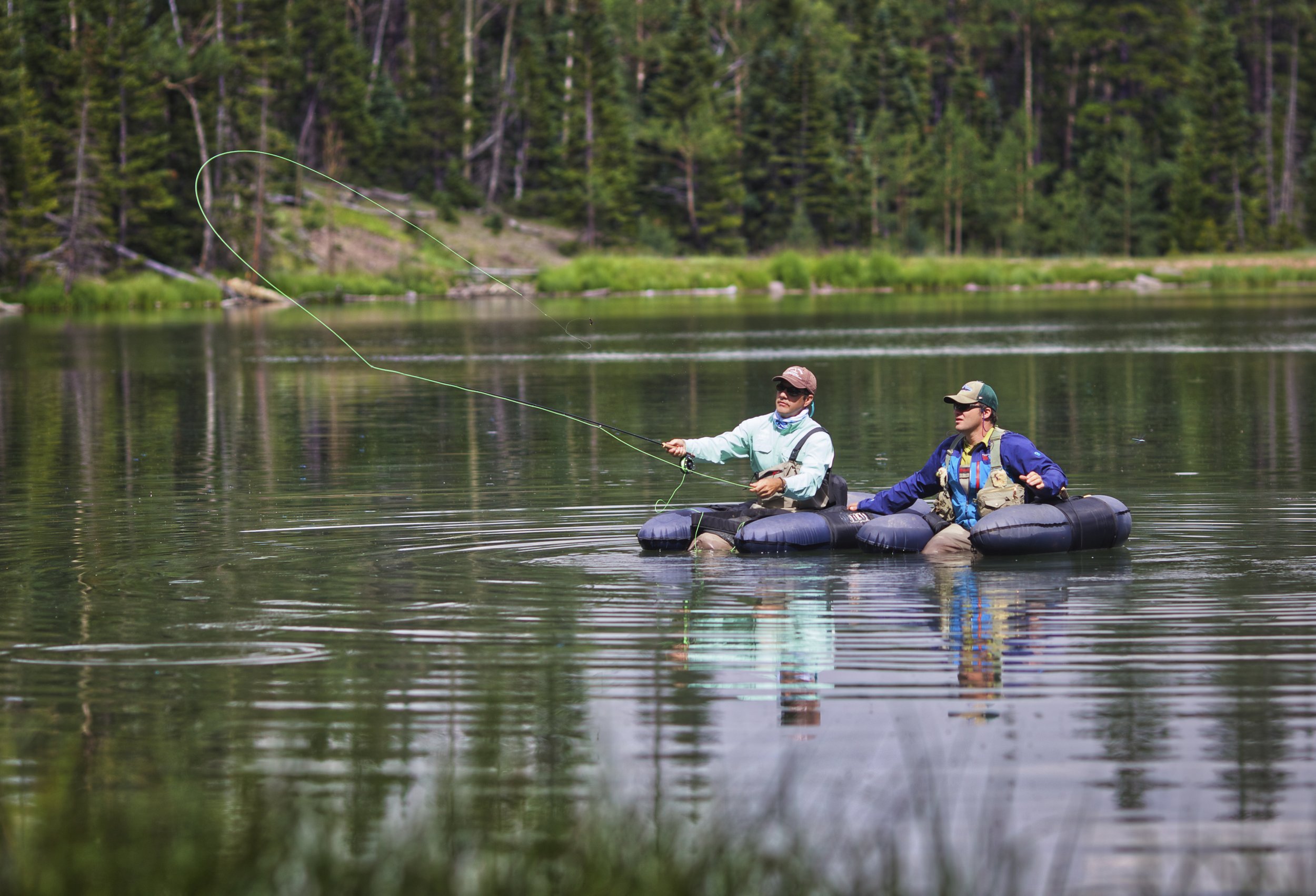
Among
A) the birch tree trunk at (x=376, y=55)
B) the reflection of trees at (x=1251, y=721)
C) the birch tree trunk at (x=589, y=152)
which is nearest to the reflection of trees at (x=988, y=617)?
the reflection of trees at (x=1251, y=721)

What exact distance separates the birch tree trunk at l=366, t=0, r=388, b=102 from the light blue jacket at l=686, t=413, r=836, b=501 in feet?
241

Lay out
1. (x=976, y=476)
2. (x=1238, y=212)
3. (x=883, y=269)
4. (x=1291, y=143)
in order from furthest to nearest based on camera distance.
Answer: (x=1291, y=143)
(x=1238, y=212)
(x=883, y=269)
(x=976, y=476)

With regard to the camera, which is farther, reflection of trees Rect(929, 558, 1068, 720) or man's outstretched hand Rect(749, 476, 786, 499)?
man's outstretched hand Rect(749, 476, 786, 499)

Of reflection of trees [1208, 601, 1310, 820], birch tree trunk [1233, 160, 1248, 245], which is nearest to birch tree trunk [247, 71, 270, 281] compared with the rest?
birch tree trunk [1233, 160, 1248, 245]

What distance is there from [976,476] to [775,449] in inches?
52.7

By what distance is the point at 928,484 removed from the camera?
39.5 feet

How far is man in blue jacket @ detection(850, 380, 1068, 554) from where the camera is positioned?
11.6m

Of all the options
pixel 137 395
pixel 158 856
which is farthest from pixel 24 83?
pixel 158 856

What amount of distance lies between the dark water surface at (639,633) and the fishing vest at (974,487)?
473 mm

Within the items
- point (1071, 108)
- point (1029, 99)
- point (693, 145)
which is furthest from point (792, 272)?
point (1071, 108)

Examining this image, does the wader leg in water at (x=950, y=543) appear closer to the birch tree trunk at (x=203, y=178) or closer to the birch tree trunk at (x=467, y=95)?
the birch tree trunk at (x=203, y=178)

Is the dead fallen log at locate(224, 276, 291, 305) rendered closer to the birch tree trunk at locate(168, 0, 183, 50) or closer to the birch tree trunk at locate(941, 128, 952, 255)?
the birch tree trunk at locate(168, 0, 183, 50)

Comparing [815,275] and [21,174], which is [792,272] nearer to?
[815,275]

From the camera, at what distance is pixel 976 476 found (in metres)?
11.9
